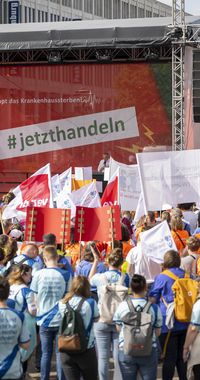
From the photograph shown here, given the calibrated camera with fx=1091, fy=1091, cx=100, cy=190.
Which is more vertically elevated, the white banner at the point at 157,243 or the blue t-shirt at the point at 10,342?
the white banner at the point at 157,243

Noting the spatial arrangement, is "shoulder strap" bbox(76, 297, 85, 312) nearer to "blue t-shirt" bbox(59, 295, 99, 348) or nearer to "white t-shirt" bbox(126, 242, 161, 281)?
"blue t-shirt" bbox(59, 295, 99, 348)

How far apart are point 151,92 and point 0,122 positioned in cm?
411

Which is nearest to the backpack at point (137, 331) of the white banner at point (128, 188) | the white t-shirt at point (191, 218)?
the white banner at point (128, 188)

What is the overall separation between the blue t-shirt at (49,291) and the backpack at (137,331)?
1277 millimetres

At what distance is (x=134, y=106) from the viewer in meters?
26.7

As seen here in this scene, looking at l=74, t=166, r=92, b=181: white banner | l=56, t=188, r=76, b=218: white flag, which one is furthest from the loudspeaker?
l=56, t=188, r=76, b=218: white flag

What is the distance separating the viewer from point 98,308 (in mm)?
9852

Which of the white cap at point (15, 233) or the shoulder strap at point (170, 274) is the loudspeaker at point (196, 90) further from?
the shoulder strap at point (170, 274)

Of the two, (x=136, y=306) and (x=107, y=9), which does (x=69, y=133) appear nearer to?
(x=136, y=306)

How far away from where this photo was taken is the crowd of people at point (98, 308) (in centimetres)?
881

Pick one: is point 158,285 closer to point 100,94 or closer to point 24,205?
point 24,205

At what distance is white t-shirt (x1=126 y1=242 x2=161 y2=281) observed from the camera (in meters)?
11.5

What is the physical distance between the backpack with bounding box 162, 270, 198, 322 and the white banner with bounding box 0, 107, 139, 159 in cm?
1698

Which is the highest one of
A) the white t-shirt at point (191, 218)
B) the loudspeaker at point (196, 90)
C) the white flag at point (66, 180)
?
the loudspeaker at point (196, 90)
